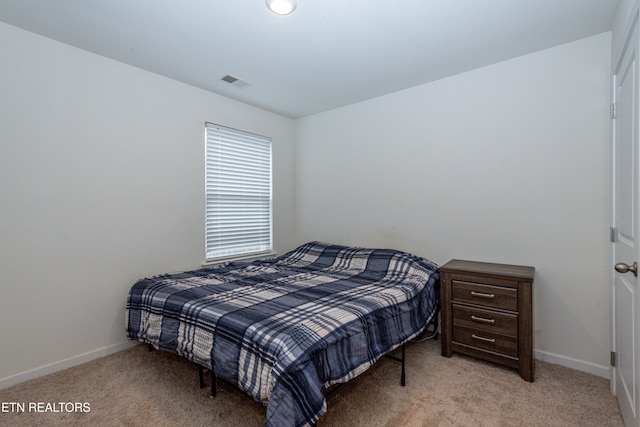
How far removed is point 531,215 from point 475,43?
1.36 meters

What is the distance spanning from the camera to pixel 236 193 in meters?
3.41

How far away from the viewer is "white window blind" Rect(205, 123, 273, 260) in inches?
126

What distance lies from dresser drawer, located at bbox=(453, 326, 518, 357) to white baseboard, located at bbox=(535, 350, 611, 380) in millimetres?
452

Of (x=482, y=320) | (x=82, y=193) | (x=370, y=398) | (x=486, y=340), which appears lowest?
(x=370, y=398)

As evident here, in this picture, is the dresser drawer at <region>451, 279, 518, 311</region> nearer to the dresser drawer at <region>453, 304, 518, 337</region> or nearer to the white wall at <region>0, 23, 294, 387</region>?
the dresser drawer at <region>453, 304, 518, 337</region>

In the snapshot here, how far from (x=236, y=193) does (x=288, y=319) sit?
208 cm

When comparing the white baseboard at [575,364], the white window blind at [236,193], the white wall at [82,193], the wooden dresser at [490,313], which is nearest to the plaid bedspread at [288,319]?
the wooden dresser at [490,313]

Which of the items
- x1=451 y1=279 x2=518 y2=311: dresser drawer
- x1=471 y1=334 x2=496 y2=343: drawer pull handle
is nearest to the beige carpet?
x1=471 y1=334 x2=496 y2=343: drawer pull handle

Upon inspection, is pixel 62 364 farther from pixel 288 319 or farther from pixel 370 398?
pixel 370 398

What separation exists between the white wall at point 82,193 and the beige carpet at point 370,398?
0.33m

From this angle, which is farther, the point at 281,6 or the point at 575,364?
the point at 575,364

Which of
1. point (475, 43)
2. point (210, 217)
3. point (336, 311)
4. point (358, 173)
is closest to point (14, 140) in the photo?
point (210, 217)

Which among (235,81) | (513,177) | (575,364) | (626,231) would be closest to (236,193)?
(235,81)

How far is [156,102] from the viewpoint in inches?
108
